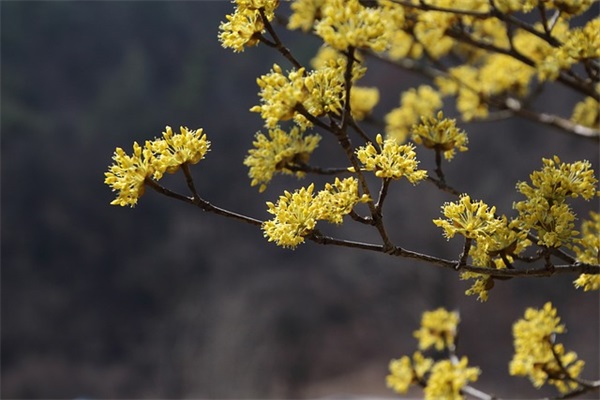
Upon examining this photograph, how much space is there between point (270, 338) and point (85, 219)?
23.3ft

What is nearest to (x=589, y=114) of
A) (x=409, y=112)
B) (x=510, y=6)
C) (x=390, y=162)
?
(x=409, y=112)

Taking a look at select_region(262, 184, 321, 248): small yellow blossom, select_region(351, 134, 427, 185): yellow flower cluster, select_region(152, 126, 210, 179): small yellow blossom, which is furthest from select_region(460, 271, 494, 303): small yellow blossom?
select_region(152, 126, 210, 179): small yellow blossom

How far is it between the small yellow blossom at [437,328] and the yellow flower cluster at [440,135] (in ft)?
3.56

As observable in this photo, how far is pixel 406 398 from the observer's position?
12.6 meters

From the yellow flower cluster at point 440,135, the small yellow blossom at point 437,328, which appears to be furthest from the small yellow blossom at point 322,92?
the small yellow blossom at point 437,328

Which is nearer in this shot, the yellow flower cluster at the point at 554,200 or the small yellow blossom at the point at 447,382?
the yellow flower cluster at the point at 554,200

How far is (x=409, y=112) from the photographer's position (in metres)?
3.16

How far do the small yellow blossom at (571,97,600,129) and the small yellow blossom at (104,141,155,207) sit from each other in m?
2.22

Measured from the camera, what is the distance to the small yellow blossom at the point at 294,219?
134 centimetres

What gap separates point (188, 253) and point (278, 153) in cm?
1758

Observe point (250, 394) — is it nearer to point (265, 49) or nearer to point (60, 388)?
point (60, 388)

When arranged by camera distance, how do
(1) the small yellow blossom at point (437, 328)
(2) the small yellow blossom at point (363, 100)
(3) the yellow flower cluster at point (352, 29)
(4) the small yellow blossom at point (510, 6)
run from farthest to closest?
(2) the small yellow blossom at point (363, 100) → (1) the small yellow blossom at point (437, 328) → (4) the small yellow blossom at point (510, 6) → (3) the yellow flower cluster at point (352, 29)

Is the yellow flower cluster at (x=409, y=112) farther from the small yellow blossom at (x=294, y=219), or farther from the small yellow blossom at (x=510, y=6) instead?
the small yellow blossom at (x=294, y=219)

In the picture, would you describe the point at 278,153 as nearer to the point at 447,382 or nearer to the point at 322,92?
the point at 322,92
